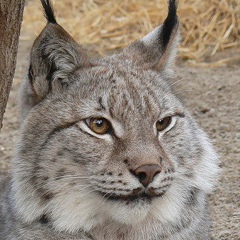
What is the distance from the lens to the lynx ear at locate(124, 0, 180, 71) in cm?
486

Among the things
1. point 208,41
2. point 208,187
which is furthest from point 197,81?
point 208,187

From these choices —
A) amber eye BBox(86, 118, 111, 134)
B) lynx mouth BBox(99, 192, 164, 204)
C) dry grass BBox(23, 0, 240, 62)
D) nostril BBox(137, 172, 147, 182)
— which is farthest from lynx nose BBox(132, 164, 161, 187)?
Result: dry grass BBox(23, 0, 240, 62)

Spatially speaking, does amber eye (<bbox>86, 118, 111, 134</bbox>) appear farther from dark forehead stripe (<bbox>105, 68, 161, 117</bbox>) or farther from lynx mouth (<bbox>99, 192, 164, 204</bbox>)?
lynx mouth (<bbox>99, 192, 164, 204</bbox>)

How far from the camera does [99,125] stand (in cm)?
446

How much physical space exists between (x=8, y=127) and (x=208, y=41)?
3.06 metres

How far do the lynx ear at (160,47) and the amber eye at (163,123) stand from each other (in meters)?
0.43

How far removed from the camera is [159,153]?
435 centimetres

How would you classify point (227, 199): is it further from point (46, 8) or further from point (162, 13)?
point (162, 13)

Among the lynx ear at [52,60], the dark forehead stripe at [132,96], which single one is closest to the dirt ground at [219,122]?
the dark forehead stripe at [132,96]

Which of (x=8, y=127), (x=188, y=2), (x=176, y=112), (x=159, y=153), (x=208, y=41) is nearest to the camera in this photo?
(x=159, y=153)

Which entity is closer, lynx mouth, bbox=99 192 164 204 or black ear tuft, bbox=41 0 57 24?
lynx mouth, bbox=99 192 164 204

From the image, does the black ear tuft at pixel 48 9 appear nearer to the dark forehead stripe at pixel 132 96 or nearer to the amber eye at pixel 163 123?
the dark forehead stripe at pixel 132 96

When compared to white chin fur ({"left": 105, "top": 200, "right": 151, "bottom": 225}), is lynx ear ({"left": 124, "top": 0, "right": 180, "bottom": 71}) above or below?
above

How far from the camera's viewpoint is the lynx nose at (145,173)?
4.16 m
